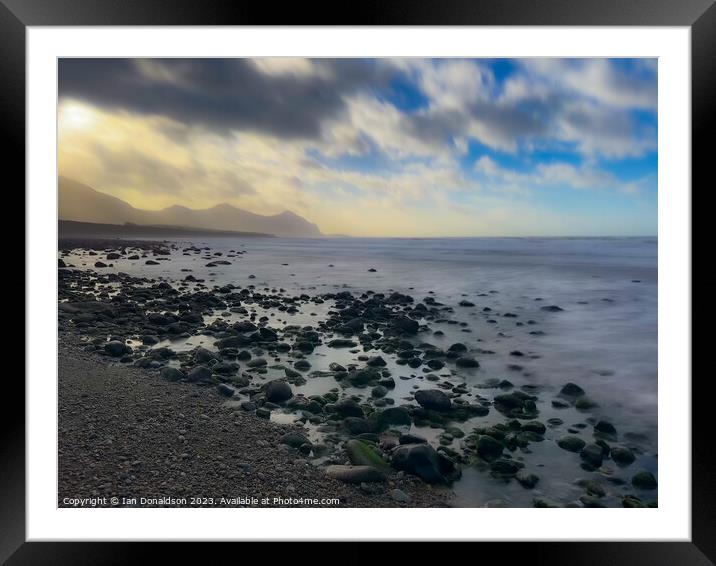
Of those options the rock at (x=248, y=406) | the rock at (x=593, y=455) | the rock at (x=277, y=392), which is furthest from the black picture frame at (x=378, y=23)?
the rock at (x=277, y=392)

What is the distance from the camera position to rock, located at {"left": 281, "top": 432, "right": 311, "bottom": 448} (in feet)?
6.97

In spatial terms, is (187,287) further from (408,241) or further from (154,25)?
(154,25)

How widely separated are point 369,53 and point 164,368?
7.47ft

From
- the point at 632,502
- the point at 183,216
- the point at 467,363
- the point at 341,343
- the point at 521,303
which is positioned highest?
the point at 183,216

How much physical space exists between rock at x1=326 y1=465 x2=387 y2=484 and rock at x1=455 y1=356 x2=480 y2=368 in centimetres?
126

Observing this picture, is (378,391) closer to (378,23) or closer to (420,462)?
(420,462)

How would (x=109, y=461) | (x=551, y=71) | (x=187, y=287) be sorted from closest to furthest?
(x=109, y=461) < (x=551, y=71) < (x=187, y=287)

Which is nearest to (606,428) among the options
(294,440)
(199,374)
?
(294,440)

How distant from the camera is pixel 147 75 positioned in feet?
8.56

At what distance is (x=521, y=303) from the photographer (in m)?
3.87

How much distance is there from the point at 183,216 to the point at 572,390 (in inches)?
124

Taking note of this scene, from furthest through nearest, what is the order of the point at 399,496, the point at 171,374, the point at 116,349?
the point at 116,349 < the point at 171,374 < the point at 399,496
